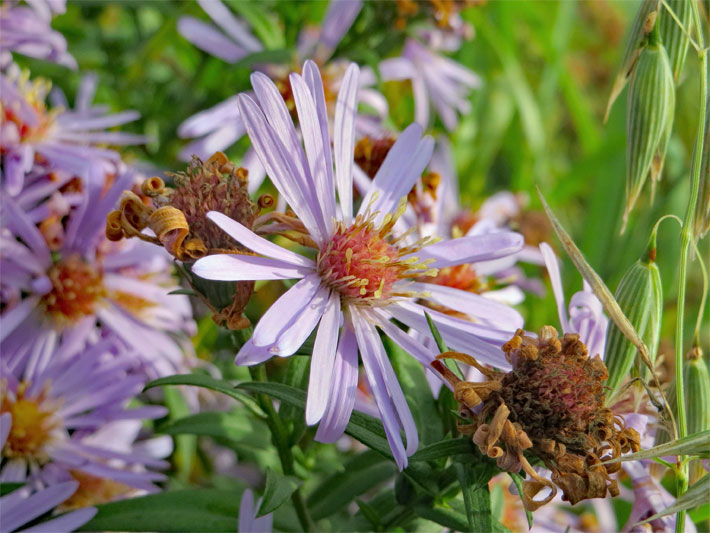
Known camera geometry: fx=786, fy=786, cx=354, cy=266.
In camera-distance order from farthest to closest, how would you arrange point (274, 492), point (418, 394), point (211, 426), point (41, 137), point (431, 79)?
point (431, 79), point (41, 137), point (211, 426), point (418, 394), point (274, 492)

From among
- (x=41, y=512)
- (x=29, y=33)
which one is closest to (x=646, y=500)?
(x=41, y=512)

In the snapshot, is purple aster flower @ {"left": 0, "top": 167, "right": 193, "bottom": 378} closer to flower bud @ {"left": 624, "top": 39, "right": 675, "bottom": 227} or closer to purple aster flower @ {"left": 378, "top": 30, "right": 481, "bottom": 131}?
flower bud @ {"left": 624, "top": 39, "right": 675, "bottom": 227}

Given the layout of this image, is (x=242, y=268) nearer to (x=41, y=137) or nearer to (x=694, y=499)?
(x=694, y=499)

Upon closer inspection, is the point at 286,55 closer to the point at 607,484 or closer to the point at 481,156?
the point at 607,484

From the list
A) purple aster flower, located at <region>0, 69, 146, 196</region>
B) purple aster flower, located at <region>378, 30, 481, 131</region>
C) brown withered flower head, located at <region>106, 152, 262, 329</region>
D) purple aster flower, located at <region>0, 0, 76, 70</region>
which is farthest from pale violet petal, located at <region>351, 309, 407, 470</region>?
purple aster flower, located at <region>378, 30, 481, 131</region>

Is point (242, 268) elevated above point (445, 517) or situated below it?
above

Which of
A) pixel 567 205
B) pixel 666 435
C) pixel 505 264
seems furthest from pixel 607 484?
pixel 567 205
